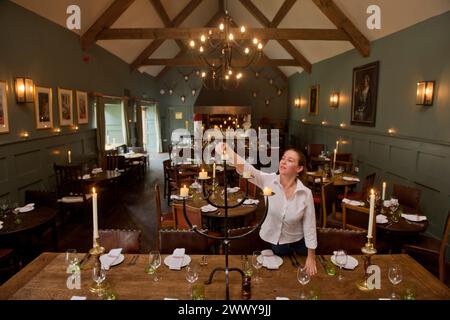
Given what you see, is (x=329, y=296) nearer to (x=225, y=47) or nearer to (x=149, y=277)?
(x=149, y=277)

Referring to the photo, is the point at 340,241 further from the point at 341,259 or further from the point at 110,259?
the point at 110,259

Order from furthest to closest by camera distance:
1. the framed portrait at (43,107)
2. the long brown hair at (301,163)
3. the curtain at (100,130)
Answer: the curtain at (100,130)
the framed portrait at (43,107)
the long brown hair at (301,163)

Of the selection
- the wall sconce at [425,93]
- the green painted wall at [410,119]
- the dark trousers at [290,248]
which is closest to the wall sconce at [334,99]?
the green painted wall at [410,119]

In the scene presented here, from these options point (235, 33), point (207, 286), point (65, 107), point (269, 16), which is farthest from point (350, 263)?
point (269, 16)

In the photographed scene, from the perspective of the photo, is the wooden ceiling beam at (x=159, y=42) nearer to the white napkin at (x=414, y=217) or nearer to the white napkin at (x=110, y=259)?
the white napkin at (x=414, y=217)

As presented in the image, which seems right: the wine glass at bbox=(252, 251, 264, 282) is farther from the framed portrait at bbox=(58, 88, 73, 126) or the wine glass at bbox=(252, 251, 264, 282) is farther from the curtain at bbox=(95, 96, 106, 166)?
the curtain at bbox=(95, 96, 106, 166)

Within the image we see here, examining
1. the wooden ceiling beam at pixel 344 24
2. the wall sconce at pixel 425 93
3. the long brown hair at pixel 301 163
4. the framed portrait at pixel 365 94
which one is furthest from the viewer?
the framed portrait at pixel 365 94

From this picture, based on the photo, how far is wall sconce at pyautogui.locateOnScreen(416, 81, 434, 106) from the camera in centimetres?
443

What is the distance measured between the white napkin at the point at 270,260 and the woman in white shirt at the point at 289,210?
130 mm

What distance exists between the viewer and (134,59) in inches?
381

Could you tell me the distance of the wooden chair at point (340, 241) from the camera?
2.40 meters

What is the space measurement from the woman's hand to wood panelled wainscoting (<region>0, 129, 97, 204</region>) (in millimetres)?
4069

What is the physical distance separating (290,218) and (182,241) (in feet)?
2.83

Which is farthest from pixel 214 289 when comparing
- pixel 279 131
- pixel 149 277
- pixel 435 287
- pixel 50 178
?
pixel 279 131
